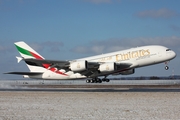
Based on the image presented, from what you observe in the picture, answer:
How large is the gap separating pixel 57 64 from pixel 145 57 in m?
11.6

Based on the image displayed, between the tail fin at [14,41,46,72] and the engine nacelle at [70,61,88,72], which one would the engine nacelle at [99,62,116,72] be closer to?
the engine nacelle at [70,61,88,72]

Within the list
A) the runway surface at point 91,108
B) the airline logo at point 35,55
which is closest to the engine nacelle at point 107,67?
the airline logo at point 35,55

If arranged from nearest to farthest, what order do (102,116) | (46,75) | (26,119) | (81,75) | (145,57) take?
(26,119), (102,116), (145,57), (81,75), (46,75)

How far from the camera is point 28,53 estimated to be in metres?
50.9

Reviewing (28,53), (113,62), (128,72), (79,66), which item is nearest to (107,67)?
(113,62)

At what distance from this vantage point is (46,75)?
48.5m

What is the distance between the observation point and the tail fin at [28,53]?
49.9 metres

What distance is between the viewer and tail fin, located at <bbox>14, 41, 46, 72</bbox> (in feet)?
164

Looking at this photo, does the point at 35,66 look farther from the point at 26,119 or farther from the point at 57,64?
the point at 26,119

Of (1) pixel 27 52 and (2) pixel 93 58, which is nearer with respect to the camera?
(2) pixel 93 58

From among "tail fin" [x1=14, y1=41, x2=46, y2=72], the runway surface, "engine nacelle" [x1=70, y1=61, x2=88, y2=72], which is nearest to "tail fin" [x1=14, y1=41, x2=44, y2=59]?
"tail fin" [x1=14, y1=41, x2=46, y2=72]

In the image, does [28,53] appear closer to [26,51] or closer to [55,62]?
[26,51]

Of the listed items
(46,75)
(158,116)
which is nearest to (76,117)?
(158,116)

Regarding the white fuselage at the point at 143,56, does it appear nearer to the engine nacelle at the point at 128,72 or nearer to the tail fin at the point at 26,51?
the engine nacelle at the point at 128,72
